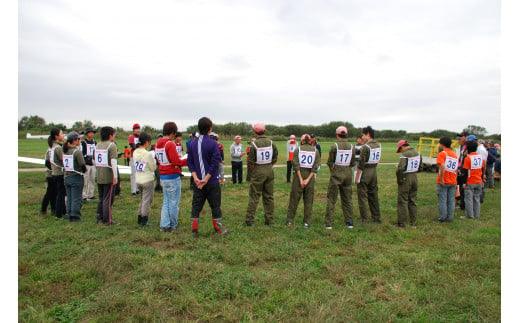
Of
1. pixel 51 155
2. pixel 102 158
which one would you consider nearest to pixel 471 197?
pixel 102 158

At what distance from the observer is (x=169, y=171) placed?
21.4ft

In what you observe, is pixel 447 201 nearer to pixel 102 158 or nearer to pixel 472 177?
pixel 472 177

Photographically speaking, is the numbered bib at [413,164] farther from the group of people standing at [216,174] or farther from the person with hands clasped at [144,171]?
the person with hands clasped at [144,171]

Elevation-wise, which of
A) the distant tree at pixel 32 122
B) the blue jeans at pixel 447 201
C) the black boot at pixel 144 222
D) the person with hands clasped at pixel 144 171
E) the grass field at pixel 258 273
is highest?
the distant tree at pixel 32 122

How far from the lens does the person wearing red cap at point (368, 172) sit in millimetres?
7324

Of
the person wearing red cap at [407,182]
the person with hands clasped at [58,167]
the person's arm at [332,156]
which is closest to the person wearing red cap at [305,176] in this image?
the person's arm at [332,156]

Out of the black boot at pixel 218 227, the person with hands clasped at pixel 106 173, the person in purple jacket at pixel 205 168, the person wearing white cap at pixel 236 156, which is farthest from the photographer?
the person wearing white cap at pixel 236 156

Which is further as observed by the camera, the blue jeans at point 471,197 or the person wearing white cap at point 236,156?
the person wearing white cap at point 236,156

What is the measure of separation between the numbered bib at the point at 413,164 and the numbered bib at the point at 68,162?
789 cm

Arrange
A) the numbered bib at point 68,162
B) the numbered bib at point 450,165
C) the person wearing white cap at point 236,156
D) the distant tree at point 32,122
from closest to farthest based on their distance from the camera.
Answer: the numbered bib at point 68,162
the numbered bib at point 450,165
the person wearing white cap at point 236,156
the distant tree at point 32,122

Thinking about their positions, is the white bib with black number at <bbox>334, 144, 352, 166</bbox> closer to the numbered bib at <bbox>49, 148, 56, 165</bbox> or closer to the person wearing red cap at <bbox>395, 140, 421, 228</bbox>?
the person wearing red cap at <bbox>395, 140, 421, 228</bbox>

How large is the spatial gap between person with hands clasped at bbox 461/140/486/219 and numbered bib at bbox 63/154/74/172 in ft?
32.4

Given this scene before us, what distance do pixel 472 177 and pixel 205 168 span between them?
7067mm

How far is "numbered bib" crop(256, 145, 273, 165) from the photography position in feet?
22.7
